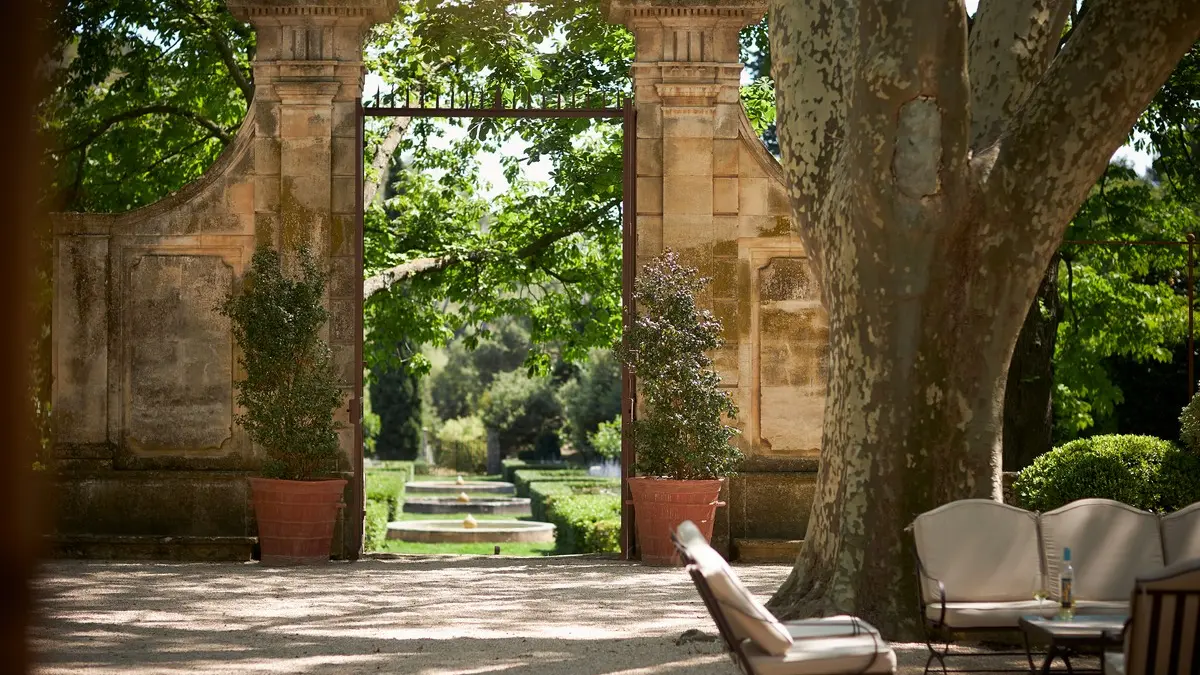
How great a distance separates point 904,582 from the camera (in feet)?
22.4

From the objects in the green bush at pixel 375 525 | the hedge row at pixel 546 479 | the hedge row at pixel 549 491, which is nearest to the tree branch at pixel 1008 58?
the green bush at pixel 375 525

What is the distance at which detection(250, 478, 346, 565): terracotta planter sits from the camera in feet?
33.0

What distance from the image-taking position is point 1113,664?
16.9 ft

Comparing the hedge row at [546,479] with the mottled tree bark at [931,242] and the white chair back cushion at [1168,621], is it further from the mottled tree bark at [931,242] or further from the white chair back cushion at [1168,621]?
the white chair back cushion at [1168,621]

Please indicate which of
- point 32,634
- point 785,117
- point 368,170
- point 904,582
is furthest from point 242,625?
point 368,170

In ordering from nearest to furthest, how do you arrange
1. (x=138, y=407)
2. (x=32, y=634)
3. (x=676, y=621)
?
1. (x=32, y=634)
2. (x=676, y=621)
3. (x=138, y=407)

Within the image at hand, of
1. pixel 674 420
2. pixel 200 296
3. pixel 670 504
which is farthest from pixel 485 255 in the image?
pixel 670 504

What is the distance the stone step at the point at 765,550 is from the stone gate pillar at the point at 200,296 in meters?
3.25

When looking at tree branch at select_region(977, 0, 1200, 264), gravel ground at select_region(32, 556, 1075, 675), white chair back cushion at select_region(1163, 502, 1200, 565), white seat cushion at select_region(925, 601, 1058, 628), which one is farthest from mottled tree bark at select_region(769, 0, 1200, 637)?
white chair back cushion at select_region(1163, 502, 1200, 565)

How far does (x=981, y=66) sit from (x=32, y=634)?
7.02 meters

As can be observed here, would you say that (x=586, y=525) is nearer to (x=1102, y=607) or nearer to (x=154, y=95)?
(x=154, y=95)

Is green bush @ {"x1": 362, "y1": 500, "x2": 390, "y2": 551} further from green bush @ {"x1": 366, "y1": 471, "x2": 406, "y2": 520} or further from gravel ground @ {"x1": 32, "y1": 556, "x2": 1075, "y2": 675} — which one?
gravel ground @ {"x1": 32, "y1": 556, "x2": 1075, "y2": 675}

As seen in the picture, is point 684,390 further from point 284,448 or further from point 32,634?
point 32,634

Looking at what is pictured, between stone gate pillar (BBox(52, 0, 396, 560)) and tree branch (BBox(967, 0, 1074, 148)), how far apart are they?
5.39 m
